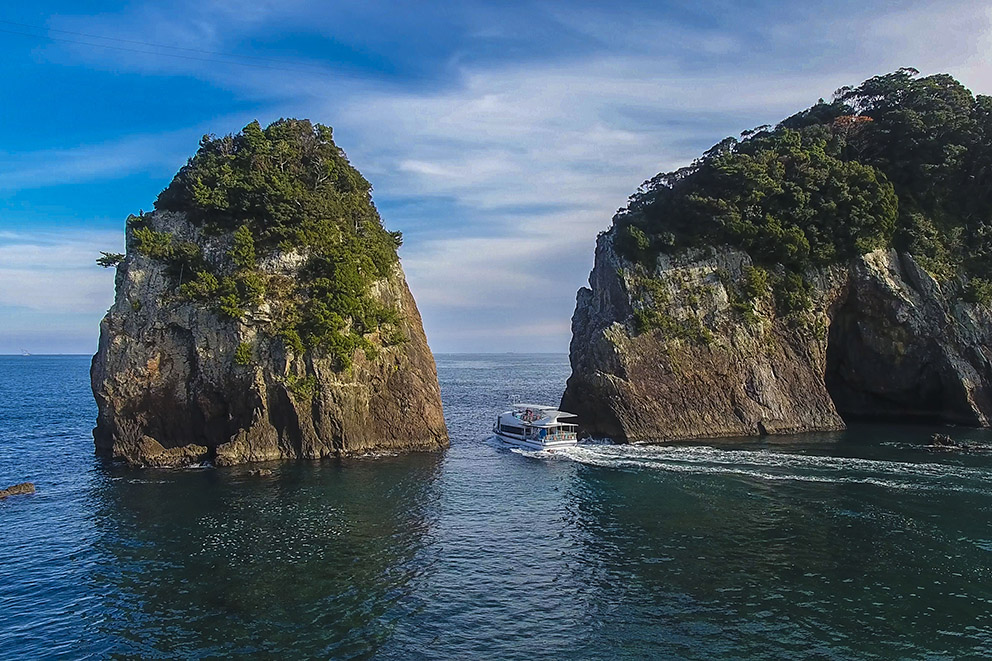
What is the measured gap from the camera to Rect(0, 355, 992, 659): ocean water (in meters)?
21.3

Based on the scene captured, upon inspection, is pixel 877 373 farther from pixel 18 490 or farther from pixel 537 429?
pixel 18 490

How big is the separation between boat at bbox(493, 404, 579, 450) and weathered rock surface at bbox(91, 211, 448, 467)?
1413 cm

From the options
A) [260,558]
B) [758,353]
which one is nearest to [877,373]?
[758,353]

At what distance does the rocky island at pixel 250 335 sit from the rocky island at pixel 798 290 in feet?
63.1

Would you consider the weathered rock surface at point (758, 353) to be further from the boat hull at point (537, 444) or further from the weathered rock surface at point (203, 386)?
the weathered rock surface at point (203, 386)

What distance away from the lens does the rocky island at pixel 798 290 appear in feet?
189

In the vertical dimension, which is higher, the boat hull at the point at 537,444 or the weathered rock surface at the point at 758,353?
the weathered rock surface at the point at 758,353

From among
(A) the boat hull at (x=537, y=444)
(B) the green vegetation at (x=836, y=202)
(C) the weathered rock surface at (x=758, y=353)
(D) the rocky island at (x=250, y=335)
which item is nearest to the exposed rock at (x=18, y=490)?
(D) the rocky island at (x=250, y=335)

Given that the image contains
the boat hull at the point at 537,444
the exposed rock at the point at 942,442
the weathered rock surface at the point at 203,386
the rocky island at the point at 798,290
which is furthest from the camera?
the rocky island at the point at 798,290

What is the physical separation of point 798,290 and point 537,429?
28.5m

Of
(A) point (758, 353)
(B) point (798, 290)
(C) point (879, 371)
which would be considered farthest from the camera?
(C) point (879, 371)

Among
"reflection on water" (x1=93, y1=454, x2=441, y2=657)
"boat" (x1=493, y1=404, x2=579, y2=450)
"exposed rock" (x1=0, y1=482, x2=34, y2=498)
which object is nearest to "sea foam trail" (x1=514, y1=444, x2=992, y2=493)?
"boat" (x1=493, y1=404, x2=579, y2=450)

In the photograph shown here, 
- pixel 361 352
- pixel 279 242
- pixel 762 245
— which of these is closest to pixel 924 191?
pixel 762 245

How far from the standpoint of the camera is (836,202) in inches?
2431
